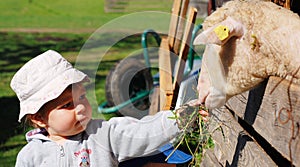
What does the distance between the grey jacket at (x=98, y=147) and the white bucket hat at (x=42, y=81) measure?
8.5 inches

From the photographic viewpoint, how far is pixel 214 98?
202cm

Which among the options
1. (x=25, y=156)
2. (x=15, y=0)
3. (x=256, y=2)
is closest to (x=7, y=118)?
(x=25, y=156)

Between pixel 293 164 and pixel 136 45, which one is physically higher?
pixel 293 164

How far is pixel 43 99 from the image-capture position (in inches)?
95.2

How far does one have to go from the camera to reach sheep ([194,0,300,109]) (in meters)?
1.88

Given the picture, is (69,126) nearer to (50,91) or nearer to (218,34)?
(50,91)

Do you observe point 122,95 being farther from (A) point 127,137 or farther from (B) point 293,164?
(B) point 293,164

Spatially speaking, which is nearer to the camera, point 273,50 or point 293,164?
point 293,164

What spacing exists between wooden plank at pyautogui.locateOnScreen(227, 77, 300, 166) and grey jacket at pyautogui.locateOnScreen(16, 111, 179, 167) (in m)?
0.56

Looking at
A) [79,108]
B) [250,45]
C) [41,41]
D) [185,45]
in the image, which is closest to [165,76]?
[185,45]

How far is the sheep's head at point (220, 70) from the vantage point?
1.89 metres

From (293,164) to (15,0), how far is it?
989 inches

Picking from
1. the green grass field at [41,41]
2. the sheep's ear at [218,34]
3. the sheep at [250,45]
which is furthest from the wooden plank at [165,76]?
the sheep's ear at [218,34]

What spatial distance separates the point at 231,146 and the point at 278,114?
2.22 ft
